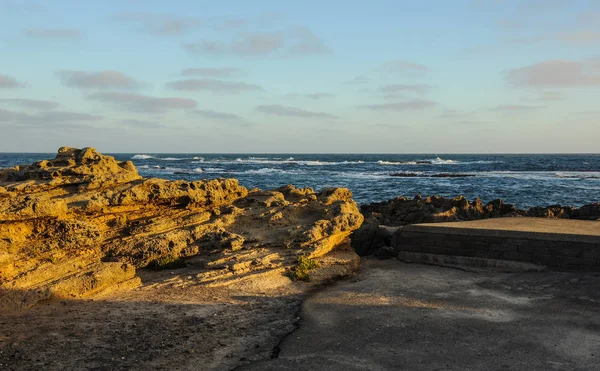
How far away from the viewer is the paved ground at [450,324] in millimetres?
7023

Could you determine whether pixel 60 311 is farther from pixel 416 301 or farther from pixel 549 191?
pixel 549 191

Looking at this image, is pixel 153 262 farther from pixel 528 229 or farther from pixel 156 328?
pixel 528 229

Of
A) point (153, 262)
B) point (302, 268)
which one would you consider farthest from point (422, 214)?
point (153, 262)

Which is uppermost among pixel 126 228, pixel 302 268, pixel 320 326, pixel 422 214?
pixel 126 228

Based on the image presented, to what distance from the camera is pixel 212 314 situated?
8984 millimetres

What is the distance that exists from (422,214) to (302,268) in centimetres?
876

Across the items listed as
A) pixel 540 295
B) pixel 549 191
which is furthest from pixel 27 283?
pixel 549 191

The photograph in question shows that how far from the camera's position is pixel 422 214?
19000 mm

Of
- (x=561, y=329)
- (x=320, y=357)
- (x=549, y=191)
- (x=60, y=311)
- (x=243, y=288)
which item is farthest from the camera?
(x=549, y=191)

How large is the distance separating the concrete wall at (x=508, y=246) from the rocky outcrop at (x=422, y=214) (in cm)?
141

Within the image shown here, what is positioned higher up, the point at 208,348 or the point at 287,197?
the point at 287,197

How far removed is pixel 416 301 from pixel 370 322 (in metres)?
1.64

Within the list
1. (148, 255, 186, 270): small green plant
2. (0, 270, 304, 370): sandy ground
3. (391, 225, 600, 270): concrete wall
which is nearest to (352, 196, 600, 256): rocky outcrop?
(391, 225, 600, 270): concrete wall

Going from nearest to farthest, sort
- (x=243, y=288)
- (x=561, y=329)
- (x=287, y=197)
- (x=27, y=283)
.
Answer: (x=561, y=329) → (x=27, y=283) → (x=243, y=288) → (x=287, y=197)
